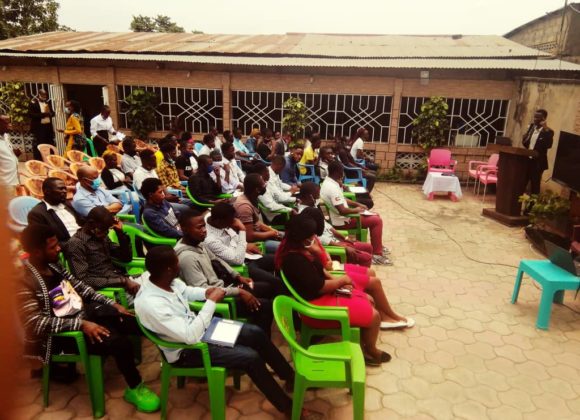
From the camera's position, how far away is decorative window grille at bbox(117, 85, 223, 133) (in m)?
12.1

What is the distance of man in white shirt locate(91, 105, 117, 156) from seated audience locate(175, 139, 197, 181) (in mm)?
2802

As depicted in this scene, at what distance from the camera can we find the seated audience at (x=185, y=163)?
781cm

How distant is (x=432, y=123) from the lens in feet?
35.9

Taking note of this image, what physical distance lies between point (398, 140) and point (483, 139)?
220 cm

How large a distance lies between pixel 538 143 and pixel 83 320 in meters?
8.24

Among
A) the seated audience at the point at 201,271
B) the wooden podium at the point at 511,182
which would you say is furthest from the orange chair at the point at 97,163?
the wooden podium at the point at 511,182

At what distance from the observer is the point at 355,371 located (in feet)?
10.00

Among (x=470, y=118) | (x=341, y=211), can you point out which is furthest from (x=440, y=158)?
(x=341, y=211)

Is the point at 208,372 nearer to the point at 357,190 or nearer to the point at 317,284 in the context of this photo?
the point at 317,284

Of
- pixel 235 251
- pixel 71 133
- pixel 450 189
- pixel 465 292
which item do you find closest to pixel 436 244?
pixel 465 292

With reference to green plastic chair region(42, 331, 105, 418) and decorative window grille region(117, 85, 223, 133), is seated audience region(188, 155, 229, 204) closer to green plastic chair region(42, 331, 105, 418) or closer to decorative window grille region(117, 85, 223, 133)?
green plastic chair region(42, 331, 105, 418)

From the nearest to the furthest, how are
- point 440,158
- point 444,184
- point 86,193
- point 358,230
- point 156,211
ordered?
1. point 156,211
2. point 86,193
3. point 358,230
4. point 444,184
5. point 440,158

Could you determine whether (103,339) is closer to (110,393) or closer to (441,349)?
(110,393)

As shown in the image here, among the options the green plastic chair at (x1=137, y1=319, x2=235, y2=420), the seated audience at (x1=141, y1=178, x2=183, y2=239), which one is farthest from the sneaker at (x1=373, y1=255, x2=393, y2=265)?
the green plastic chair at (x1=137, y1=319, x2=235, y2=420)
